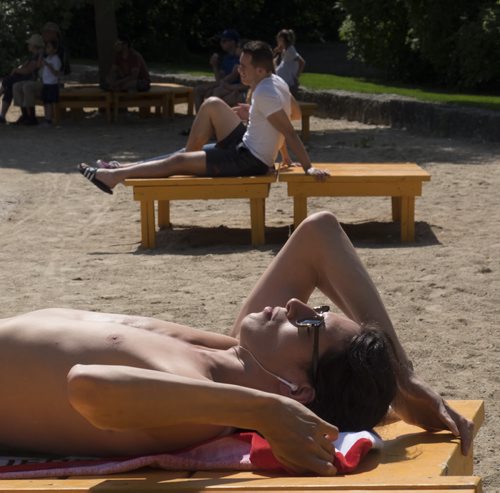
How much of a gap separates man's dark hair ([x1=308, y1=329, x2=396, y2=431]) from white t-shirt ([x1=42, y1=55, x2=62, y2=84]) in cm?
1395

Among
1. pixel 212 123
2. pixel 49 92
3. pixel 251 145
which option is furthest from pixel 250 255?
pixel 49 92

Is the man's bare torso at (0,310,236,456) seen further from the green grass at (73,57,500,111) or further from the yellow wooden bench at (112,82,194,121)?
the yellow wooden bench at (112,82,194,121)

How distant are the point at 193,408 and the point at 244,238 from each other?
19.3ft

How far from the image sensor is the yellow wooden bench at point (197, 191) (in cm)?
823

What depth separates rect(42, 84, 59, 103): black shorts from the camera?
54.6 feet

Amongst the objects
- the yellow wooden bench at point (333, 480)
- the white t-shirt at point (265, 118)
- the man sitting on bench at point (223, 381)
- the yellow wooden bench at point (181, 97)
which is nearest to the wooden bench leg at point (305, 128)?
the yellow wooden bench at point (181, 97)

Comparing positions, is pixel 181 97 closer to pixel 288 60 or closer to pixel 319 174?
pixel 288 60

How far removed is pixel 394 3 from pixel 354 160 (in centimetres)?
889

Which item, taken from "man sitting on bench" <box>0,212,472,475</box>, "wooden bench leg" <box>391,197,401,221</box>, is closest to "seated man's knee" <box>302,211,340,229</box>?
"man sitting on bench" <box>0,212,472,475</box>

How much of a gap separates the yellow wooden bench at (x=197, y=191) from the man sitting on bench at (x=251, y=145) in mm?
125

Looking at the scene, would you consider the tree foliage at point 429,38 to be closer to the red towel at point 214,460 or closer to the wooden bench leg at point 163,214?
the wooden bench leg at point 163,214

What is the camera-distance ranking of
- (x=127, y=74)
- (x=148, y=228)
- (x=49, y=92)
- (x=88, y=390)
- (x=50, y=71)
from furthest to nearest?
(x=127, y=74) < (x=49, y=92) < (x=50, y=71) < (x=148, y=228) < (x=88, y=390)

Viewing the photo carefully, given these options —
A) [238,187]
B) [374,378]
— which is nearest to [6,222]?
[238,187]

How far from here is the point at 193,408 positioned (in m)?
2.70
